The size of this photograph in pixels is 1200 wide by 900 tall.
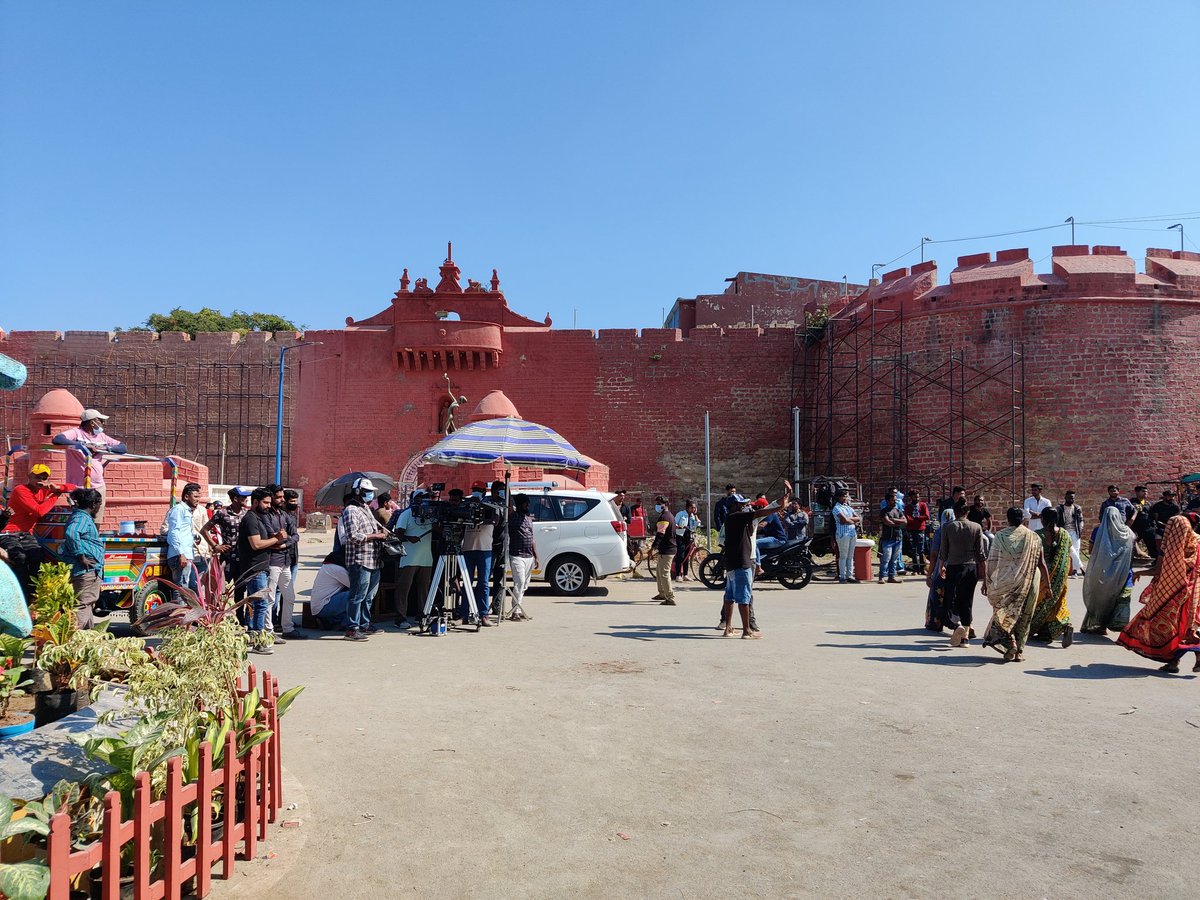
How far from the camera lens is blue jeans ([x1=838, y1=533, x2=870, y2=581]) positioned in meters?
15.4

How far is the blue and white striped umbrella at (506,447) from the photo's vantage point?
1086cm

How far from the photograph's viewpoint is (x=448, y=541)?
9258 mm

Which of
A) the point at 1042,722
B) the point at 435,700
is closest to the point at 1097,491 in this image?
the point at 1042,722

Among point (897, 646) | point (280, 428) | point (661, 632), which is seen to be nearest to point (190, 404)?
point (280, 428)

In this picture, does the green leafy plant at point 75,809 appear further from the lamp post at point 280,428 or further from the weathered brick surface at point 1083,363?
the lamp post at point 280,428

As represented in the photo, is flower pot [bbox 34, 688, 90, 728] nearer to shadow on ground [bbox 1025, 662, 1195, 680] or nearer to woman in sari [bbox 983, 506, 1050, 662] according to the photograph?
shadow on ground [bbox 1025, 662, 1195, 680]

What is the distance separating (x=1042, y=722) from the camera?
5.62 m

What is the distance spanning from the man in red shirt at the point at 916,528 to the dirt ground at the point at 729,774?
7445 mm

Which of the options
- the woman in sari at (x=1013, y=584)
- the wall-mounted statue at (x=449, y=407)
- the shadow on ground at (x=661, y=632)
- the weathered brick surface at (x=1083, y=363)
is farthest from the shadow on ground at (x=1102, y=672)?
the wall-mounted statue at (x=449, y=407)

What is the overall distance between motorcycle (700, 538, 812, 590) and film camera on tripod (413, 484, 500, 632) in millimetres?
5748

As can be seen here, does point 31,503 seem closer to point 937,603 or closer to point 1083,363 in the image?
point 937,603

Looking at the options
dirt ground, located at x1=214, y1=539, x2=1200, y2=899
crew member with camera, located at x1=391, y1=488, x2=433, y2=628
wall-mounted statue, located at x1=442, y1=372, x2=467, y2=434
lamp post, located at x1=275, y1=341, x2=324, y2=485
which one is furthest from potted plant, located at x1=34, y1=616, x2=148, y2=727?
lamp post, located at x1=275, y1=341, x2=324, y2=485

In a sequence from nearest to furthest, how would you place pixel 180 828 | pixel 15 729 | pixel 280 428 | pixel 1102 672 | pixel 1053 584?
pixel 180 828 → pixel 15 729 → pixel 1102 672 → pixel 1053 584 → pixel 280 428

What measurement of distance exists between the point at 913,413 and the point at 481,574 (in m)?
17.7
